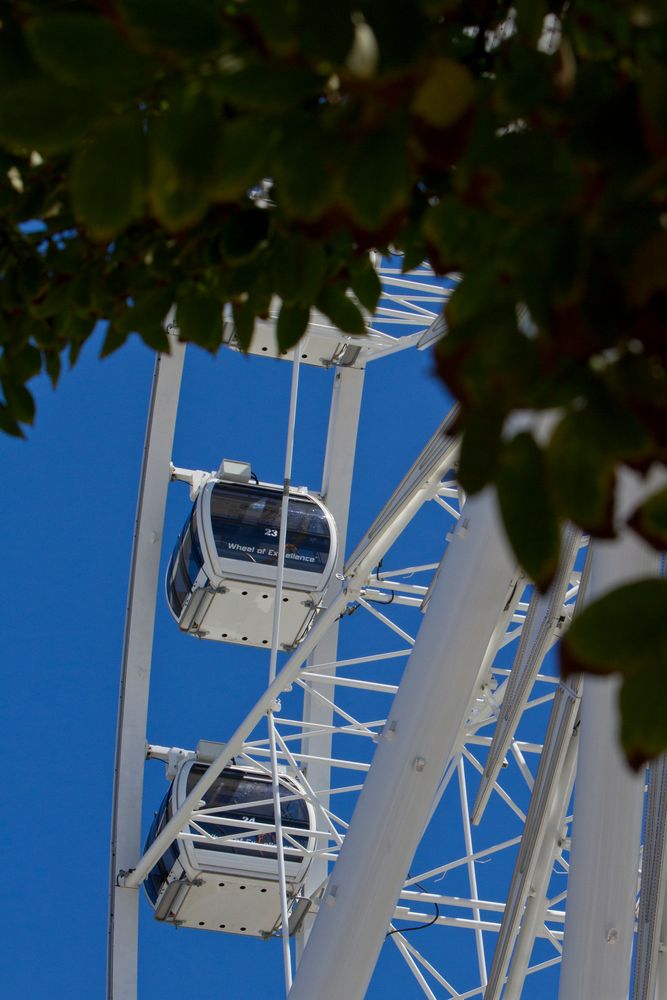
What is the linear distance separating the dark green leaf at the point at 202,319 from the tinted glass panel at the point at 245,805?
1186 centimetres

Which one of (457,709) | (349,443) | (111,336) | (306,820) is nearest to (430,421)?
(349,443)

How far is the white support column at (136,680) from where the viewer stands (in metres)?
14.1

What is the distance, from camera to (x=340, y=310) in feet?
4.96

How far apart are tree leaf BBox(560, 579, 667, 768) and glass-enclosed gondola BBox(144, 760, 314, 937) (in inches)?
489

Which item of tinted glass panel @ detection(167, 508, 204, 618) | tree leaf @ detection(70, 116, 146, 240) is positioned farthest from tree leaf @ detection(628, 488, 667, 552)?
tinted glass panel @ detection(167, 508, 204, 618)

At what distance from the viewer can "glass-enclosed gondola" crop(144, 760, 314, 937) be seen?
1321 centimetres

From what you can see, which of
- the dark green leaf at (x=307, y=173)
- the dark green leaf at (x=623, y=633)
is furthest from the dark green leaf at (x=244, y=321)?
the dark green leaf at (x=623, y=633)

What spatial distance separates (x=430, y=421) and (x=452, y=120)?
2594 centimetres

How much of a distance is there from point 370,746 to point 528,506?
23.6 m

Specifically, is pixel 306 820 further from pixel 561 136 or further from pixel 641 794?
pixel 561 136

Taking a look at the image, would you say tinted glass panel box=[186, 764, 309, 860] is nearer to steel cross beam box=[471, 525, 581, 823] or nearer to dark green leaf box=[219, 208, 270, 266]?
steel cross beam box=[471, 525, 581, 823]

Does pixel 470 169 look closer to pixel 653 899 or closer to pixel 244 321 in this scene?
pixel 244 321

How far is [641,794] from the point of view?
4574 millimetres

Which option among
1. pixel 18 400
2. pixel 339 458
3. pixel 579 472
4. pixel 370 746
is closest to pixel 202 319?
pixel 18 400
